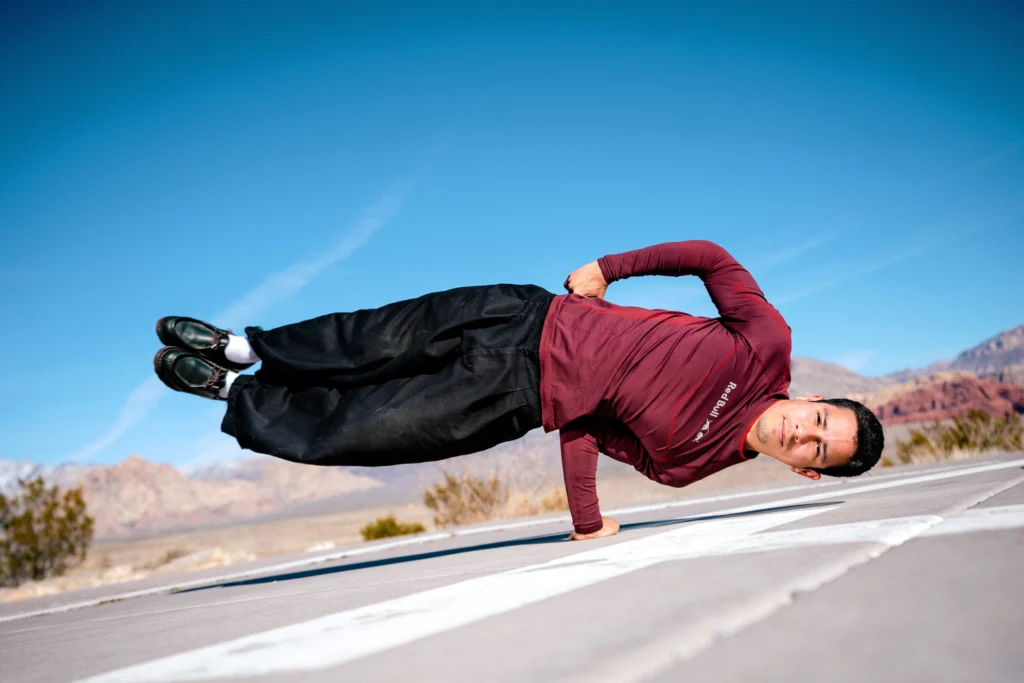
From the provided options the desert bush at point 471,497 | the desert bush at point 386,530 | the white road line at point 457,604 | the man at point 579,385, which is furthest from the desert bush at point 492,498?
the white road line at point 457,604

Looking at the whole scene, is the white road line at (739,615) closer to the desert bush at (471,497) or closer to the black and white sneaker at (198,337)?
the black and white sneaker at (198,337)

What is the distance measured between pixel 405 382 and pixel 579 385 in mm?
786

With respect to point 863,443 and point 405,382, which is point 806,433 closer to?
point 863,443

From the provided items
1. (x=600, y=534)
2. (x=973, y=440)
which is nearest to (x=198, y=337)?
(x=600, y=534)

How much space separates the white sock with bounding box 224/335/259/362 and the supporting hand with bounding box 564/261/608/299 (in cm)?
175

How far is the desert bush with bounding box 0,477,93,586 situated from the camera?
13.5m

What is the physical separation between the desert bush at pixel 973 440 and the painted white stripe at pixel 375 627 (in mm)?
11634

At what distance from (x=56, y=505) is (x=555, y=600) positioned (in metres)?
16.1

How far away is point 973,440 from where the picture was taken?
483 inches

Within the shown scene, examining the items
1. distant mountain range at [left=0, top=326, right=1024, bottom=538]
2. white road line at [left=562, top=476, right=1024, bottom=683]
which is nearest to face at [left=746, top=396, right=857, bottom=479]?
white road line at [left=562, top=476, right=1024, bottom=683]

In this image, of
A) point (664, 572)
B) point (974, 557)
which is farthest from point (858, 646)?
point (664, 572)

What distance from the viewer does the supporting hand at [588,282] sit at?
3.47 m

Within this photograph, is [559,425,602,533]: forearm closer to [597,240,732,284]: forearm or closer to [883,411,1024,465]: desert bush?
[597,240,732,284]: forearm

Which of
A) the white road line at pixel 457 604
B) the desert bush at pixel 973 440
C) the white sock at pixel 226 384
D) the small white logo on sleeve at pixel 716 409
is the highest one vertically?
the white sock at pixel 226 384
